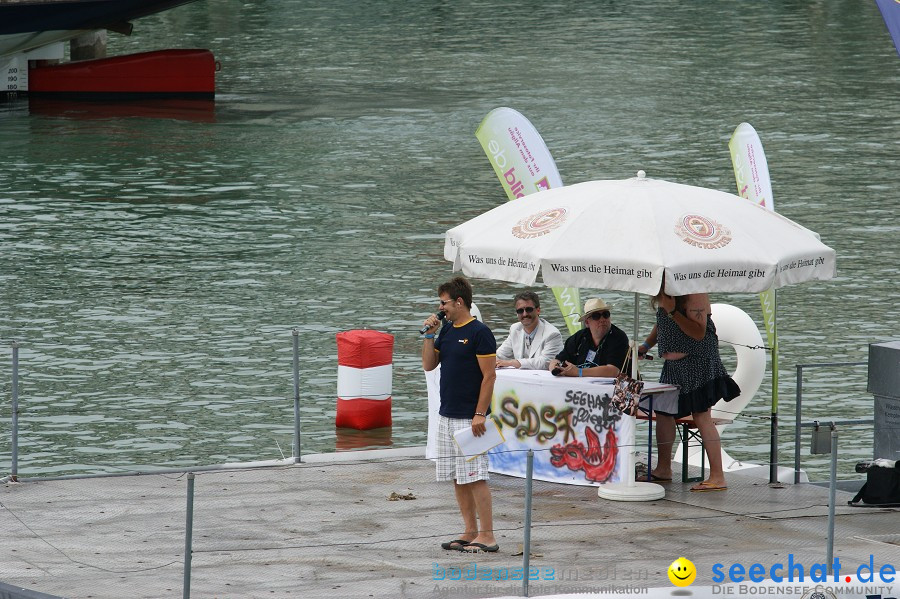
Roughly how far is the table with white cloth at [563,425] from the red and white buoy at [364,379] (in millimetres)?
2387

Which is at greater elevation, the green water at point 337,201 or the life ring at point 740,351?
the life ring at point 740,351

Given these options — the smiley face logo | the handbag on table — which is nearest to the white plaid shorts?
the handbag on table

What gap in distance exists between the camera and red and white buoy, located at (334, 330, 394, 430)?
14.1 m

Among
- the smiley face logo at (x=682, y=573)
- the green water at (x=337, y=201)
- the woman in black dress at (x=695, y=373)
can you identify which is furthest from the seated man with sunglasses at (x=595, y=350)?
the green water at (x=337, y=201)

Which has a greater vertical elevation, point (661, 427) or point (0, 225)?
point (661, 427)

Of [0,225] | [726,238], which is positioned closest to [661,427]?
[726,238]

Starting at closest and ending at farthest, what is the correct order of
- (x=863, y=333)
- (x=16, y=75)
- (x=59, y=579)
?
(x=59, y=579), (x=863, y=333), (x=16, y=75)

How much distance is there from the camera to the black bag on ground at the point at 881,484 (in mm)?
10727

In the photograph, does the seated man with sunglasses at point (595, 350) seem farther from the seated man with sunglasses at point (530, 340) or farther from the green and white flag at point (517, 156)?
the green and white flag at point (517, 156)

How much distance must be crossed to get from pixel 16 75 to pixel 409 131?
13111mm

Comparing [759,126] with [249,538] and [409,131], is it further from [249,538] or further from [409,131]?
[249,538]

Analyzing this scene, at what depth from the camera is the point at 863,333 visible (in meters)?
19.3

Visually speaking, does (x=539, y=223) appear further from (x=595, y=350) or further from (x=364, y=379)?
(x=364, y=379)

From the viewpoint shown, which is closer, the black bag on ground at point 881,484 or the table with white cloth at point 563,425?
the black bag on ground at point 881,484
